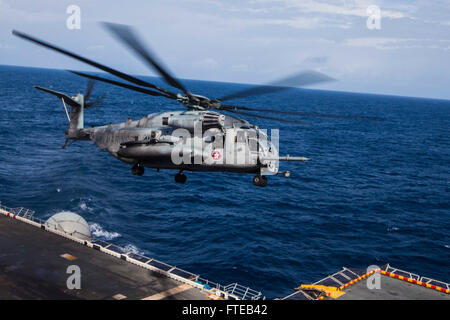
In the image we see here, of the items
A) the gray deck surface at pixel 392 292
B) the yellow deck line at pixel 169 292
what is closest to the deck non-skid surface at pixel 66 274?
the yellow deck line at pixel 169 292

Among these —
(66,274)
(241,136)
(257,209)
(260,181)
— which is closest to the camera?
(260,181)

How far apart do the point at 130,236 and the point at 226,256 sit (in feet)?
34.1

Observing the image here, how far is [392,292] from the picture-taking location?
2925 cm

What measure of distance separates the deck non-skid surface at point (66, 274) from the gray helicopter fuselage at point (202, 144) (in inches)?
374

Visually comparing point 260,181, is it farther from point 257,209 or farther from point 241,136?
point 257,209

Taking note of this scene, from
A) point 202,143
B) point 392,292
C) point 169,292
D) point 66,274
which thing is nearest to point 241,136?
point 202,143

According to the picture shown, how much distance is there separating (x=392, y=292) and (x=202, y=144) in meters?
19.6

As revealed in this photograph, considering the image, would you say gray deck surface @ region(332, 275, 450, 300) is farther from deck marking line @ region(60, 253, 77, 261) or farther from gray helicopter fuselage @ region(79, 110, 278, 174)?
deck marking line @ region(60, 253, 77, 261)
